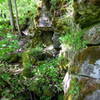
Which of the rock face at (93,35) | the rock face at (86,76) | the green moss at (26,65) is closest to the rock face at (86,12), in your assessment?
the rock face at (93,35)

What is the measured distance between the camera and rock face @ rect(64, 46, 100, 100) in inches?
165

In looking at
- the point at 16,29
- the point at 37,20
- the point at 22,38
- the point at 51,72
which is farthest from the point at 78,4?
the point at 16,29

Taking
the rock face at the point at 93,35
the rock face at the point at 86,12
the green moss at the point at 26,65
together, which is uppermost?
the rock face at the point at 86,12

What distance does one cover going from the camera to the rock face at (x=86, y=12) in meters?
4.54

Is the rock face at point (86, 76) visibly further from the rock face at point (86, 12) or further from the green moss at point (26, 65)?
the green moss at point (26, 65)

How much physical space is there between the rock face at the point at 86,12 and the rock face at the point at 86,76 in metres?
0.82

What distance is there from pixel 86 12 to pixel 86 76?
1713 millimetres

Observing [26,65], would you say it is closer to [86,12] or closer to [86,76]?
[86,76]

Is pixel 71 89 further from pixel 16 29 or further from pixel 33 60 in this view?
pixel 16 29

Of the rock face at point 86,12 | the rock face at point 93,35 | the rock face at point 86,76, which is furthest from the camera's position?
the rock face at point 86,12

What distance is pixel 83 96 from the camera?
431cm

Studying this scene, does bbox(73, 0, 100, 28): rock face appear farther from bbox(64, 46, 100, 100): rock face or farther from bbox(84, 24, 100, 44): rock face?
bbox(64, 46, 100, 100): rock face

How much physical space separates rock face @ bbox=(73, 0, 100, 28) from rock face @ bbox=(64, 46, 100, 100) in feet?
2.69

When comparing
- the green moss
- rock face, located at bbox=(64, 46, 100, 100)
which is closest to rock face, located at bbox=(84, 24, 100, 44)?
rock face, located at bbox=(64, 46, 100, 100)
